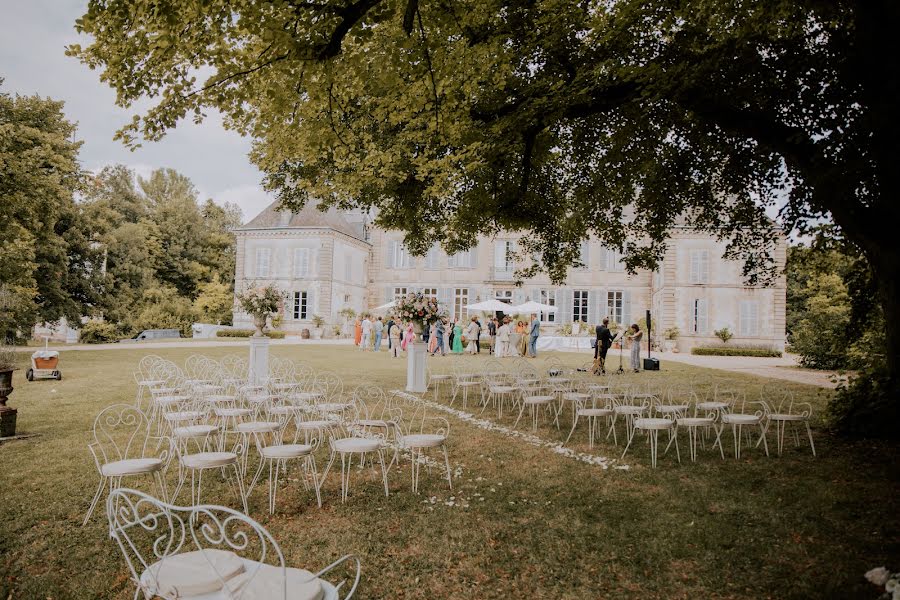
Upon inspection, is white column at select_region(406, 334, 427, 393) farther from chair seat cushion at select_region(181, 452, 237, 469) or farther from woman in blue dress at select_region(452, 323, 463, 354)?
woman in blue dress at select_region(452, 323, 463, 354)

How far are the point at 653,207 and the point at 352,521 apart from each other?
321 inches

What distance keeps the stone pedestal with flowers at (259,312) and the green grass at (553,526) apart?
4409 millimetres

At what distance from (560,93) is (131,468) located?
606 cm

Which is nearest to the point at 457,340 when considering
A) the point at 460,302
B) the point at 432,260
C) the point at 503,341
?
the point at 503,341

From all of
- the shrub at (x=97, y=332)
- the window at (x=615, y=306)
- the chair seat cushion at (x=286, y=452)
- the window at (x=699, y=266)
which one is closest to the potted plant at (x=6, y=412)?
the chair seat cushion at (x=286, y=452)

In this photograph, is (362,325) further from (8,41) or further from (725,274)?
(725,274)

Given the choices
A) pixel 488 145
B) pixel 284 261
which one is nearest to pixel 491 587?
pixel 488 145

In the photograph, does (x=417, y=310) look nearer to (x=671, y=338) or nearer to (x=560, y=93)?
(x=560, y=93)

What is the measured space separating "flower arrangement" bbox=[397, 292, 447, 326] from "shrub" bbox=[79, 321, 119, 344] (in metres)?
20.3

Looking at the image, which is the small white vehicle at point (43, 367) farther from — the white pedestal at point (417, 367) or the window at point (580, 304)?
the window at point (580, 304)

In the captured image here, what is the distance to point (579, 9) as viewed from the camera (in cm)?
735

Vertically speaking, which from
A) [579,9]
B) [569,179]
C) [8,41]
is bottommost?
[569,179]

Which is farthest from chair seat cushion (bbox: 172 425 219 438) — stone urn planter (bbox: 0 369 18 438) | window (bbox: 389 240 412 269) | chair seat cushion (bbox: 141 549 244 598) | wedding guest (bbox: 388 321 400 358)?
window (bbox: 389 240 412 269)

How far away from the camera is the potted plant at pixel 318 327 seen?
33.9 m
